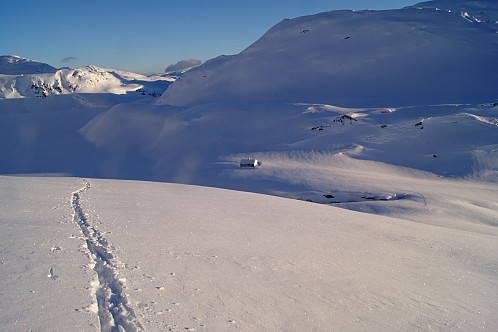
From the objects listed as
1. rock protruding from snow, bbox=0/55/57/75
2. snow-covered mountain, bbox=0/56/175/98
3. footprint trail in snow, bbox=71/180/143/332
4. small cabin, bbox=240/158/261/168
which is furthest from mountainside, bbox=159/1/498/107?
rock protruding from snow, bbox=0/55/57/75

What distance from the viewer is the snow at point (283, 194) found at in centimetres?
231

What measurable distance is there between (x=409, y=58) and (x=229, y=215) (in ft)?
68.2

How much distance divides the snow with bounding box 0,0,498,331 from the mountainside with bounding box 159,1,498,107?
13 centimetres

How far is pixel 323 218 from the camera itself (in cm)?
501

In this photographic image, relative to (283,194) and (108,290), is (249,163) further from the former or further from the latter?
(108,290)

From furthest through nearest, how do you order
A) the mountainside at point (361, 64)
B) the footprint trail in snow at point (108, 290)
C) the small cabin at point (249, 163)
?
1. the mountainside at point (361, 64)
2. the small cabin at point (249, 163)
3. the footprint trail in snow at point (108, 290)

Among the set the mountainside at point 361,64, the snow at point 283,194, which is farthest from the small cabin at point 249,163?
the mountainside at point 361,64

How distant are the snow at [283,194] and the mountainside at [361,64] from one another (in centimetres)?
13

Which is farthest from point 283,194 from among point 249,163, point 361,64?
point 361,64

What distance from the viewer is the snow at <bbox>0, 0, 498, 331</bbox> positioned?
2309 millimetres

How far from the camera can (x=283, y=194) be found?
893 cm

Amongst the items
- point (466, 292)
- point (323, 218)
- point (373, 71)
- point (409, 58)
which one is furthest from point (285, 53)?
point (466, 292)

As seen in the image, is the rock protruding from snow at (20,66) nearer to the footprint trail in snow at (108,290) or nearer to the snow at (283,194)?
the snow at (283,194)

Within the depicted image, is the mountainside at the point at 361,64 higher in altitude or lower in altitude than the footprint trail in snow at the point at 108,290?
higher
